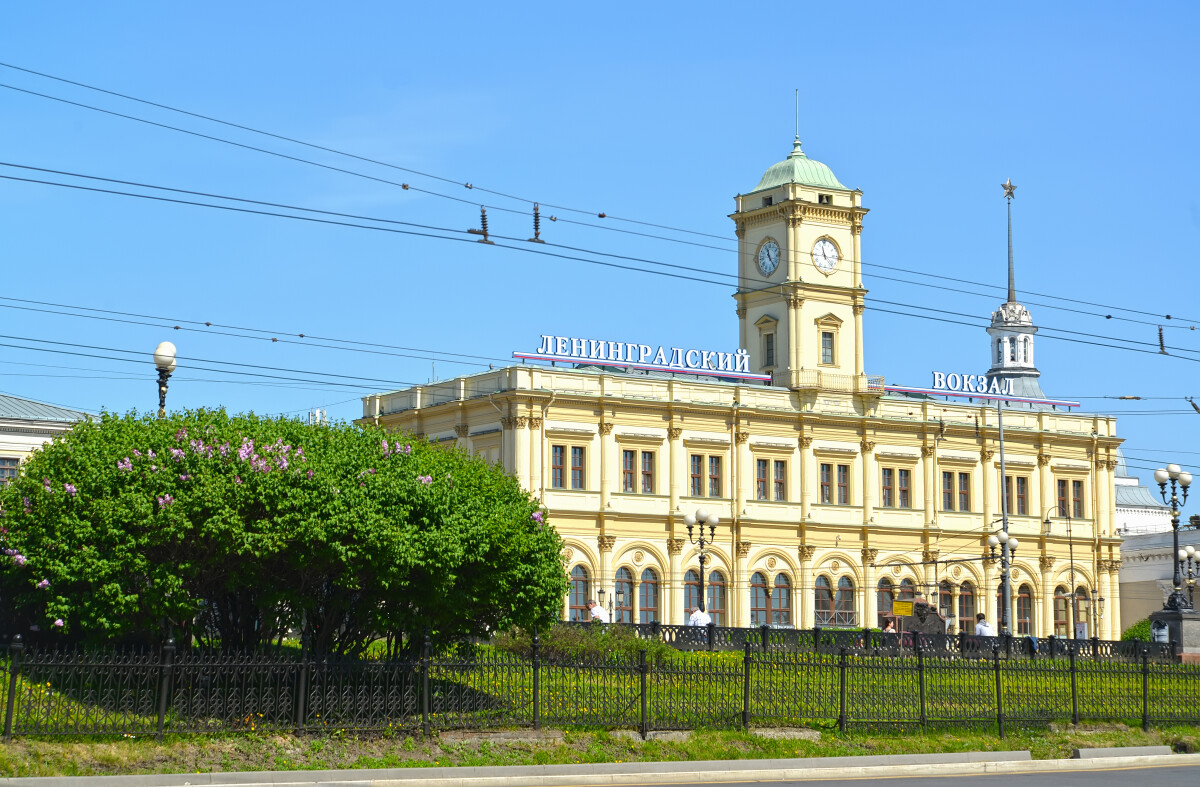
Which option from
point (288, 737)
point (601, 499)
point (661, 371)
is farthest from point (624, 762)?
point (661, 371)

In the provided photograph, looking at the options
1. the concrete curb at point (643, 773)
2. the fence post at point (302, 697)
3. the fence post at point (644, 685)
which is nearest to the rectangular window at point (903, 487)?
the concrete curb at point (643, 773)

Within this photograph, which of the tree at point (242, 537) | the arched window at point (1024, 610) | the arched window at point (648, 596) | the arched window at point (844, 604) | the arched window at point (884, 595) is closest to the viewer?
the tree at point (242, 537)

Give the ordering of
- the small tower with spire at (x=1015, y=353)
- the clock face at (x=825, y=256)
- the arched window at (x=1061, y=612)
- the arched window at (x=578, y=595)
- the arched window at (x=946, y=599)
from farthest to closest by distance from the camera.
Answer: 1. the small tower with spire at (x=1015, y=353)
2. the arched window at (x=1061, y=612)
3. the clock face at (x=825, y=256)
4. the arched window at (x=946, y=599)
5. the arched window at (x=578, y=595)

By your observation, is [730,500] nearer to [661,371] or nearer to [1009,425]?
[661,371]

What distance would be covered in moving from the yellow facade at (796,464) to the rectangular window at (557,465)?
0.06 meters

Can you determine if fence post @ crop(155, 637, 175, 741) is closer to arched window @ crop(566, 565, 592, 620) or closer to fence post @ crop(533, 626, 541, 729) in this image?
fence post @ crop(533, 626, 541, 729)

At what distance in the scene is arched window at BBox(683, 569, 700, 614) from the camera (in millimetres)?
70438

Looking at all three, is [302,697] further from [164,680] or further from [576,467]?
[576,467]

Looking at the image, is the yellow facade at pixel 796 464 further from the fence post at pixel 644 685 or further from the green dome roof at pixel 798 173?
the fence post at pixel 644 685

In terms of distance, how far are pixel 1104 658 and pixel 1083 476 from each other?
3926cm

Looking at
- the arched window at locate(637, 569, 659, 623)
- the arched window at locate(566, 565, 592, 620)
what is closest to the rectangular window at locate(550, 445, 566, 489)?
the arched window at locate(566, 565, 592, 620)

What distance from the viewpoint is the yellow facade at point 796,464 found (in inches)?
2702

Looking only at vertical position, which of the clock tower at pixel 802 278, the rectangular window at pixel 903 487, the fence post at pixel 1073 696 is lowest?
the fence post at pixel 1073 696

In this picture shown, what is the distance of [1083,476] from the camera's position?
82.8 meters
